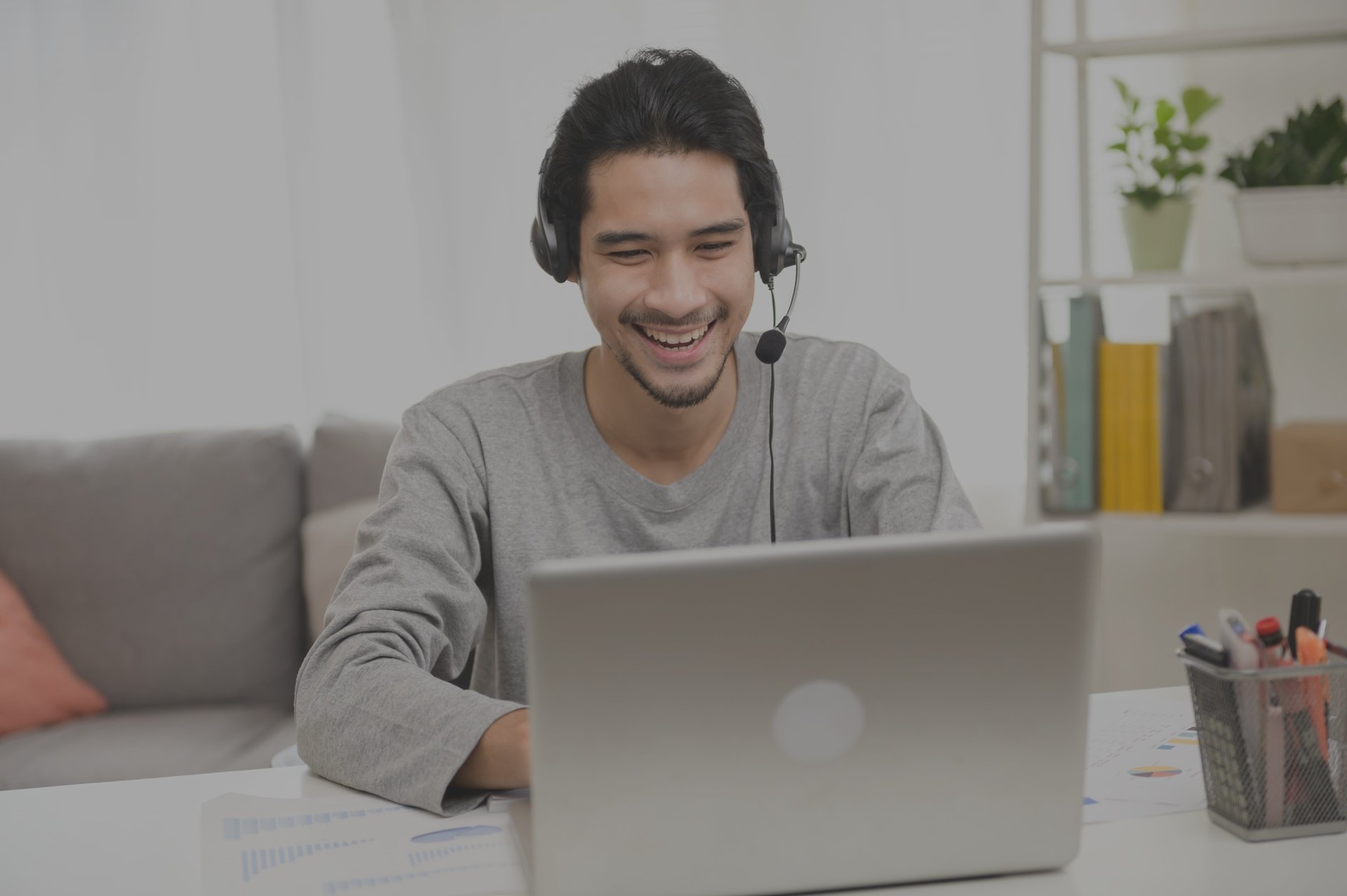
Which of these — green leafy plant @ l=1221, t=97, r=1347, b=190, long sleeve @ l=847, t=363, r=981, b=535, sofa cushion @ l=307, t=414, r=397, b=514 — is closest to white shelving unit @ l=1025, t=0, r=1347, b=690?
green leafy plant @ l=1221, t=97, r=1347, b=190

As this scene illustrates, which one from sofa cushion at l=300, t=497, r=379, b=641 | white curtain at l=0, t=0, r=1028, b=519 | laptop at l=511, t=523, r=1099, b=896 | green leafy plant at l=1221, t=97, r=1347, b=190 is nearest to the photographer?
laptop at l=511, t=523, r=1099, b=896

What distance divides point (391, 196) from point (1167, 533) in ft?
5.53

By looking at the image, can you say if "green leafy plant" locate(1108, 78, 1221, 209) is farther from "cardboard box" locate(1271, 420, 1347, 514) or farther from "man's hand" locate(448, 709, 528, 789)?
"man's hand" locate(448, 709, 528, 789)

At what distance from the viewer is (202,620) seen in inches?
88.0

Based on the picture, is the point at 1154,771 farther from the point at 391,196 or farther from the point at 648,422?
the point at 391,196

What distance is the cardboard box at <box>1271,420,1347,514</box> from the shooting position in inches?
75.7

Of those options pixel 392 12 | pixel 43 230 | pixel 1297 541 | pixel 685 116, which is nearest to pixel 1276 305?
pixel 1297 541

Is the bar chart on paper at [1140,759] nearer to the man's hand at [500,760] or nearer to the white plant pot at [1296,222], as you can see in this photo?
the man's hand at [500,760]

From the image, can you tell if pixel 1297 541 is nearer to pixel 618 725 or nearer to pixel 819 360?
pixel 819 360

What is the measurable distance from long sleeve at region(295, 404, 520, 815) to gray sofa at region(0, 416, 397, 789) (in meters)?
1.01

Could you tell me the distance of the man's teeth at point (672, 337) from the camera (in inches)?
49.8

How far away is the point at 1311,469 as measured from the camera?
1.93 meters

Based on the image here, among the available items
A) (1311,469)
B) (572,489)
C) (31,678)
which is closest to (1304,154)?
(1311,469)

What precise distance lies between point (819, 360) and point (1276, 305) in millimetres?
1224
